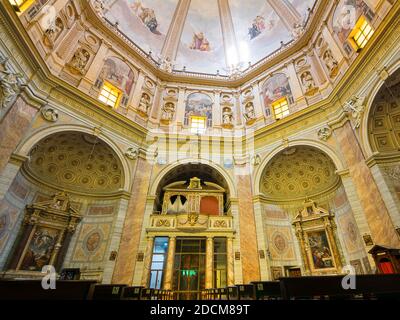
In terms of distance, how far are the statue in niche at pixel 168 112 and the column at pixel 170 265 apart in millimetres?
8702

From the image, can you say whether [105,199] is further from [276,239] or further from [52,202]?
[276,239]

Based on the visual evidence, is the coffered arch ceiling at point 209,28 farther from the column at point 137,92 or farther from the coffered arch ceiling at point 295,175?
the coffered arch ceiling at point 295,175

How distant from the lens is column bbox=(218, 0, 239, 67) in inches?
843

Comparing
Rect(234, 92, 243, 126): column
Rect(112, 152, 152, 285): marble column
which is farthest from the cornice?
Rect(112, 152, 152, 285): marble column

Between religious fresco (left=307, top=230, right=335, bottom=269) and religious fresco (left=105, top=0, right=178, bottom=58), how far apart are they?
19.7m

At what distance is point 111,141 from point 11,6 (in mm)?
7133

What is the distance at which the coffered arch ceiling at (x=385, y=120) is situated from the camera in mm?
9367

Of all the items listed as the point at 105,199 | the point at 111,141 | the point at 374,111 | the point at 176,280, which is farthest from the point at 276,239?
the point at 111,141

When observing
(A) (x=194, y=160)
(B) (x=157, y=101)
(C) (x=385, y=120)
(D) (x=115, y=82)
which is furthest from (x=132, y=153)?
(C) (x=385, y=120)

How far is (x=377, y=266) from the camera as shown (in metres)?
7.83

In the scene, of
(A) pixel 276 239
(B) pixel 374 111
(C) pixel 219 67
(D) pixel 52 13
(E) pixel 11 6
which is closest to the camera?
(E) pixel 11 6

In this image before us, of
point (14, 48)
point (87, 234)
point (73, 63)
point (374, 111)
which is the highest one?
point (73, 63)

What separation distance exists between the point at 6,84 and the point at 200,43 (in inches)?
711

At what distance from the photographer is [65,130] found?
1133 centimetres
